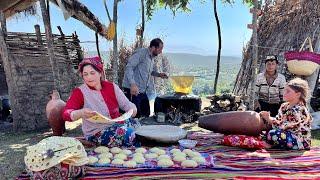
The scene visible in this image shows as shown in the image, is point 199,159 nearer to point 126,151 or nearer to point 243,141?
point 126,151

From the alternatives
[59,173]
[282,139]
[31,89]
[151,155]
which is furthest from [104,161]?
[31,89]

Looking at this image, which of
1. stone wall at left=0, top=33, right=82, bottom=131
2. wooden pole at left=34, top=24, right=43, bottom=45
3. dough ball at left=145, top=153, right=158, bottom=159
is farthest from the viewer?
wooden pole at left=34, top=24, right=43, bottom=45

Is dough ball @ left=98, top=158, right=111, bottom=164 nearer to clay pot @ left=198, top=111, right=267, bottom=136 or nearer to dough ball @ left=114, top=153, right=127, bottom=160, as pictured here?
dough ball @ left=114, top=153, right=127, bottom=160

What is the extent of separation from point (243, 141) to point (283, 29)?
14.8 feet

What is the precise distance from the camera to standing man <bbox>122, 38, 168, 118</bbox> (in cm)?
632

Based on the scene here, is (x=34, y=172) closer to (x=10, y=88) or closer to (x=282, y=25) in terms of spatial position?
(x=10, y=88)

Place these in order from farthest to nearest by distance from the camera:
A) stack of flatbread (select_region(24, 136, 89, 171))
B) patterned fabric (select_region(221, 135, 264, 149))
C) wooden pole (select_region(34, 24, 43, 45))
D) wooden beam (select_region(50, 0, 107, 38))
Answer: wooden beam (select_region(50, 0, 107, 38)) → wooden pole (select_region(34, 24, 43, 45)) → patterned fabric (select_region(221, 135, 264, 149)) → stack of flatbread (select_region(24, 136, 89, 171))

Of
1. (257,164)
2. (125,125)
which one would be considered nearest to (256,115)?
(257,164)

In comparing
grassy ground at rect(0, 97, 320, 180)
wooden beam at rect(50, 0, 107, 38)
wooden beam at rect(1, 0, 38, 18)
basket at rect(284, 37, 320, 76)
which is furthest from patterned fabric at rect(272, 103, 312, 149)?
wooden beam at rect(1, 0, 38, 18)

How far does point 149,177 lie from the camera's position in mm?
3420

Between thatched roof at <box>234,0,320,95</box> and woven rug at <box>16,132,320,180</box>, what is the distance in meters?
3.54

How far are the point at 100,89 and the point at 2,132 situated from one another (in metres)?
2.56

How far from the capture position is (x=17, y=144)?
17.0ft

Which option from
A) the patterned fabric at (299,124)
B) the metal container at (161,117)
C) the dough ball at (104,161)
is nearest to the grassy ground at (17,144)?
the metal container at (161,117)
